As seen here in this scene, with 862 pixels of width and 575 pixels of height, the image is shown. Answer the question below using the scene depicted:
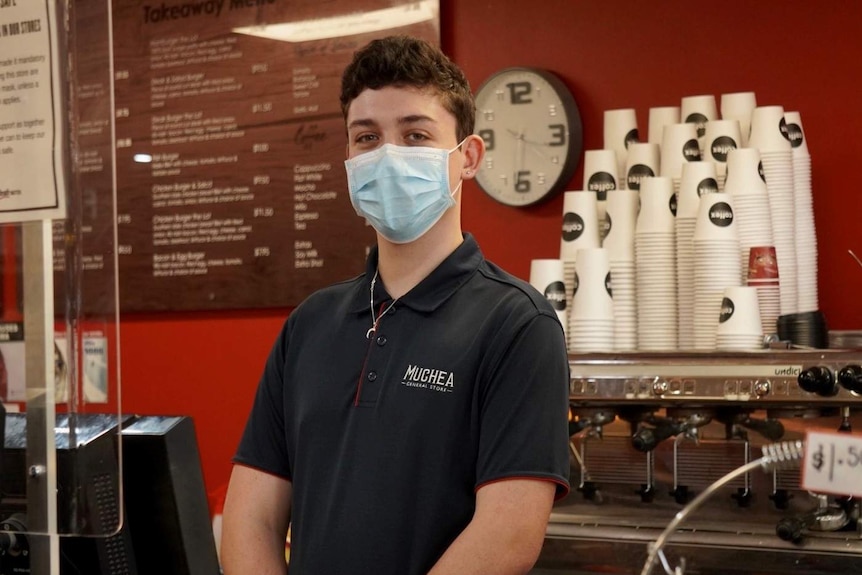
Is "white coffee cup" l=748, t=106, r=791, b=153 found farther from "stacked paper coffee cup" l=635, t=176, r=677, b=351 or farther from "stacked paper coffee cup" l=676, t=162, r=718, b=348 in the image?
"stacked paper coffee cup" l=635, t=176, r=677, b=351

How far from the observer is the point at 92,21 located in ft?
3.41

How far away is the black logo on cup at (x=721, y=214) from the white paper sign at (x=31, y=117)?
1.91 meters

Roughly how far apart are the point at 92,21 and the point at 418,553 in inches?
29.2

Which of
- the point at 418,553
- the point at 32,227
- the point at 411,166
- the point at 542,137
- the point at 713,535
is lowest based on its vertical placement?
the point at 713,535

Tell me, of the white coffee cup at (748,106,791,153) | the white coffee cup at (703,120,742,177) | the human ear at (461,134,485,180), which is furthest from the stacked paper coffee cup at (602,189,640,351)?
the human ear at (461,134,485,180)

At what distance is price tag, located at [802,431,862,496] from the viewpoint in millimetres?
917

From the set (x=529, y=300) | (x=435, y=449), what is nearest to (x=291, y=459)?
(x=435, y=449)

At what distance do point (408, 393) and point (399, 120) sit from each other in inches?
15.7

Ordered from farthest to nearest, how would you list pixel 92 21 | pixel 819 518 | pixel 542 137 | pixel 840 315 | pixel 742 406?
pixel 542 137 < pixel 840 315 < pixel 742 406 < pixel 819 518 < pixel 92 21

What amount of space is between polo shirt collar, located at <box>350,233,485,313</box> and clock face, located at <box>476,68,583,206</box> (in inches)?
71.6

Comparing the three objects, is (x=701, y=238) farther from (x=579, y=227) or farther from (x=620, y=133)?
(x=620, y=133)

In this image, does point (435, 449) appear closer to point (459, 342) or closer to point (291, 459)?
point (459, 342)

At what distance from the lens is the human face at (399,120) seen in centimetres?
156

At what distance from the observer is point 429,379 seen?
4.73 feet
